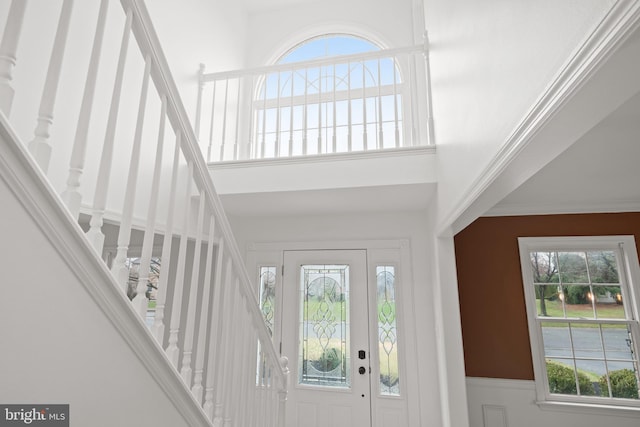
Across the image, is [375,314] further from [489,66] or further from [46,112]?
[46,112]

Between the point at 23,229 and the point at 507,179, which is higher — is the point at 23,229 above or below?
below

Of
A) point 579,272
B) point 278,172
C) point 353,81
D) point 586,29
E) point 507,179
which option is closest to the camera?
point 586,29

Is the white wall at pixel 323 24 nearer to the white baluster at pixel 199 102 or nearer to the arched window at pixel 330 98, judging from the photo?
the arched window at pixel 330 98

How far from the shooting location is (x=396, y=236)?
3.65 metres

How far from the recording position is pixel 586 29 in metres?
0.68

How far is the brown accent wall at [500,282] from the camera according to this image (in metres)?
3.15

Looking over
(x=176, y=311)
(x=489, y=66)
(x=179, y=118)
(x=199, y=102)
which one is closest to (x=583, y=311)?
(x=489, y=66)

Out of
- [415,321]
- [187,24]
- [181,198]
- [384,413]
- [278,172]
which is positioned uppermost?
[187,24]

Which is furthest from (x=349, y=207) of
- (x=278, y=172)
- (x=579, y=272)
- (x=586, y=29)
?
(x=586, y=29)

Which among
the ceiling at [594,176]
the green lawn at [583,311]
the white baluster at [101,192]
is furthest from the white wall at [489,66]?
the green lawn at [583,311]

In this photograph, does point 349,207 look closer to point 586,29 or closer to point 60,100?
point 60,100

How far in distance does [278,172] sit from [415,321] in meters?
2.00

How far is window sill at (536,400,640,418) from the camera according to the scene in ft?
9.41

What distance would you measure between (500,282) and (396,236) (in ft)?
3.53
